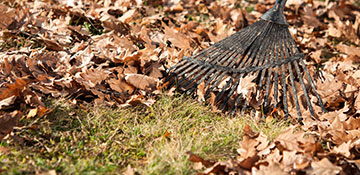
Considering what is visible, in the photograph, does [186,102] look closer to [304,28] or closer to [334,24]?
[304,28]

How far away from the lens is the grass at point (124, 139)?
5.54 ft

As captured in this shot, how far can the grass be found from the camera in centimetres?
169

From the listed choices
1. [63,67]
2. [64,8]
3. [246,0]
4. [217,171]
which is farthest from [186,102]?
[246,0]

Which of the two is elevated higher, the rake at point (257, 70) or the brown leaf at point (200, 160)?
the rake at point (257, 70)

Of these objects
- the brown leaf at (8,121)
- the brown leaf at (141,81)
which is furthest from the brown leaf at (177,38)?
the brown leaf at (8,121)

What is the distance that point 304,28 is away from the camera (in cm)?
370

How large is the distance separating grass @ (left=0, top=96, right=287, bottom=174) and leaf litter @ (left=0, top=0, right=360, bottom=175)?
8 centimetres

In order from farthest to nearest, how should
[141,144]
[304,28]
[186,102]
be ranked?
[304,28]
[186,102]
[141,144]

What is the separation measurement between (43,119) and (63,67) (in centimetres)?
53

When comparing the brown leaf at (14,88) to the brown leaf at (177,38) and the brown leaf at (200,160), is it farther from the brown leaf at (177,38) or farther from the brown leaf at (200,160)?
the brown leaf at (177,38)

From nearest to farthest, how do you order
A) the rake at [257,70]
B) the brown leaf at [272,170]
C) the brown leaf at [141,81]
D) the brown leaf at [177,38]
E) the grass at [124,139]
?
the brown leaf at [272,170] < the grass at [124,139] < the brown leaf at [141,81] < the rake at [257,70] < the brown leaf at [177,38]

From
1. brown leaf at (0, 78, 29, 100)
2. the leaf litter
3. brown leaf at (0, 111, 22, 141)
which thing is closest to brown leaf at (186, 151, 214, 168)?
the leaf litter

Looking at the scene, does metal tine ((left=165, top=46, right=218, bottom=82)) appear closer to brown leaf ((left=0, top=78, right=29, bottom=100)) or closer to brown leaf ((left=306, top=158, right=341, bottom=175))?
brown leaf ((left=0, top=78, right=29, bottom=100))

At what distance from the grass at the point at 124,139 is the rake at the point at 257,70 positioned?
0.55ft
